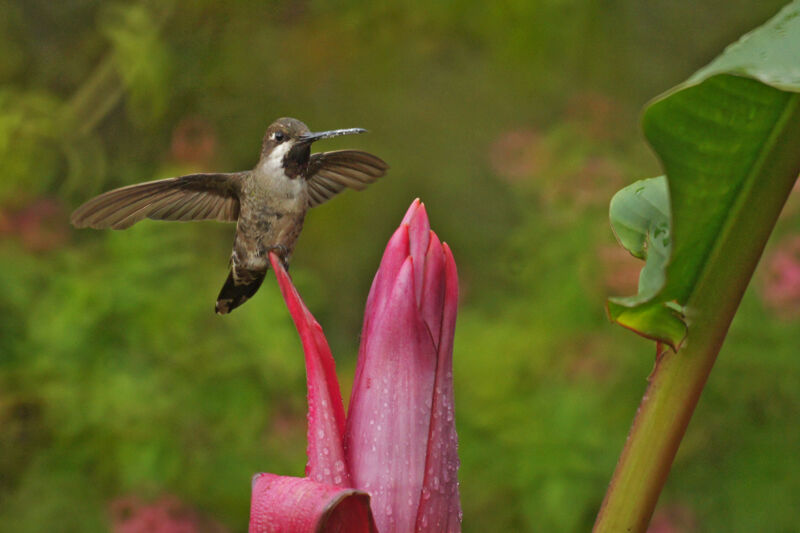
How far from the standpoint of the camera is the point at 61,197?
2133mm

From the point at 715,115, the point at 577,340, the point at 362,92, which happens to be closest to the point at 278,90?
→ the point at 362,92

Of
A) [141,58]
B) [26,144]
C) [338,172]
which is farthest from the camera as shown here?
[141,58]

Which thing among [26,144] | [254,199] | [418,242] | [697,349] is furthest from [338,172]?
[26,144]

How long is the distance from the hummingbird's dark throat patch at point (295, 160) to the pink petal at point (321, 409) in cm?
18

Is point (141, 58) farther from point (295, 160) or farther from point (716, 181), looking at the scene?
point (716, 181)

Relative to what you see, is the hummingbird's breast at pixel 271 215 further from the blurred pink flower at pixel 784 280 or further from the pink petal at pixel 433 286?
the blurred pink flower at pixel 784 280

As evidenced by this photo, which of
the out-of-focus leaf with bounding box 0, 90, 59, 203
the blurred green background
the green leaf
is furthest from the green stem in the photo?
the out-of-focus leaf with bounding box 0, 90, 59, 203

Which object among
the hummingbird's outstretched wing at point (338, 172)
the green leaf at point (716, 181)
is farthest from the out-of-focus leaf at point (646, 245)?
the hummingbird's outstretched wing at point (338, 172)

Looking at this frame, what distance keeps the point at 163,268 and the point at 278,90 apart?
92 centimetres

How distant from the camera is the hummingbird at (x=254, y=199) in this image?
724 mm

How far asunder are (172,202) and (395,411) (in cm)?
34

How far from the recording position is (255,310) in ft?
6.04

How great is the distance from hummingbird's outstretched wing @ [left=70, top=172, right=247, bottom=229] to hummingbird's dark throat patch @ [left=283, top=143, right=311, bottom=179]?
9 cm

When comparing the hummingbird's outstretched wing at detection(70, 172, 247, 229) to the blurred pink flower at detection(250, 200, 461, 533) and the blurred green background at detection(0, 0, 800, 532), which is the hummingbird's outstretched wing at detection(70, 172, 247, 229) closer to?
the blurred pink flower at detection(250, 200, 461, 533)
